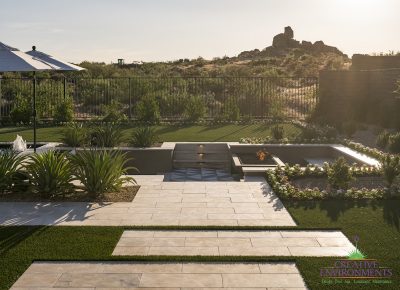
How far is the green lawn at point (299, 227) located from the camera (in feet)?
18.1

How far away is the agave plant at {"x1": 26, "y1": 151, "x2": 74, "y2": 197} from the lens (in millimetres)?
8469

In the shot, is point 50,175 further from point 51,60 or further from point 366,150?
point 366,150

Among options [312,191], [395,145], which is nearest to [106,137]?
[312,191]

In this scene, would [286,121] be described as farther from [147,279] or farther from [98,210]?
[147,279]

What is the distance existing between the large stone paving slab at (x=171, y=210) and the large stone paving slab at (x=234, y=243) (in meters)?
0.47

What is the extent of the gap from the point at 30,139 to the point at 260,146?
257 inches

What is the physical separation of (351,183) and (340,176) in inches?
27.4

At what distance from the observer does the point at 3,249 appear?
6039mm

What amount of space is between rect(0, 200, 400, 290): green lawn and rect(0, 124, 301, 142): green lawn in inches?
298

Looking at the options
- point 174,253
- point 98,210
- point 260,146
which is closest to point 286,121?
point 260,146

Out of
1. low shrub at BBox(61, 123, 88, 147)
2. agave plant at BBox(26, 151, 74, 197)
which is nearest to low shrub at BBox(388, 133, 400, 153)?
low shrub at BBox(61, 123, 88, 147)

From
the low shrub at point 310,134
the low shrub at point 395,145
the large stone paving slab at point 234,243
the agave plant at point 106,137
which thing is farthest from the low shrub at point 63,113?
the large stone paving slab at point 234,243

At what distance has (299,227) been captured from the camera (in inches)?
273

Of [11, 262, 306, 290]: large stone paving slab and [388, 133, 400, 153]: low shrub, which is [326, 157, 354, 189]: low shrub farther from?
[11, 262, 306, 290]: large stone paving slab
